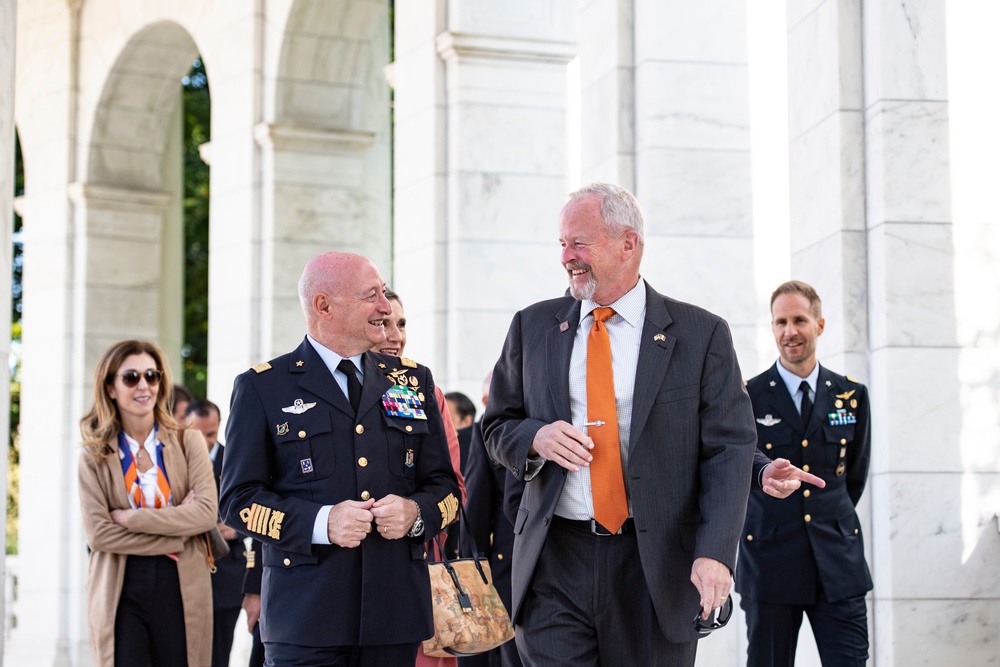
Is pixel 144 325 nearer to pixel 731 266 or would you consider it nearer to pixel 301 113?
pixel 301 113

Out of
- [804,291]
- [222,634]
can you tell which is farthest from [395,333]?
[222,634]

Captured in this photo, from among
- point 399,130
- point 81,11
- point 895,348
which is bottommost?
point 895,348

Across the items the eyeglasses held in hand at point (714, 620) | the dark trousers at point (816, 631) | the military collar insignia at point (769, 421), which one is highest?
the military collar insignia at point (769, 421)

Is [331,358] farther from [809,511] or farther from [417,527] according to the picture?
[809,511]

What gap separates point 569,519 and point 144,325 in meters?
17.4

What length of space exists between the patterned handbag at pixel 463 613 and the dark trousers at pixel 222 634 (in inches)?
168

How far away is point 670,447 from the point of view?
5262 millimetres

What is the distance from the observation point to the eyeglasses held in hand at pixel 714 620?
5023 millimetres

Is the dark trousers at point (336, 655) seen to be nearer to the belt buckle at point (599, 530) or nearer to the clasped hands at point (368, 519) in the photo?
the clasped hands at point (368, 519)

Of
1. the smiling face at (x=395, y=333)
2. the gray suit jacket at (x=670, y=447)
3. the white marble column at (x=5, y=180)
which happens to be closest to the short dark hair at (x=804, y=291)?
the smiling face at (x=395, y=333)

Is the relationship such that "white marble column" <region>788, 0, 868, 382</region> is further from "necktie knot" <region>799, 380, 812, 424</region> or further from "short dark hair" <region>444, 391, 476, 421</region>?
"short dark hair" <region>444, 391, 476, 421</region>

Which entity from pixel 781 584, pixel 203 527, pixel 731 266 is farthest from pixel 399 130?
pixel 781 584

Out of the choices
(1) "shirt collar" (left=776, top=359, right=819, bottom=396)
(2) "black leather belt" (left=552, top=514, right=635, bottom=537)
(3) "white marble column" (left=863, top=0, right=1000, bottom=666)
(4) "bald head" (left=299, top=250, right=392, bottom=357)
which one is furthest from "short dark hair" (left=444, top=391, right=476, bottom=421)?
(2) "black leather belt" (left=552, top=514, right=635, bottom=537)

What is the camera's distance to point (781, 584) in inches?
285
